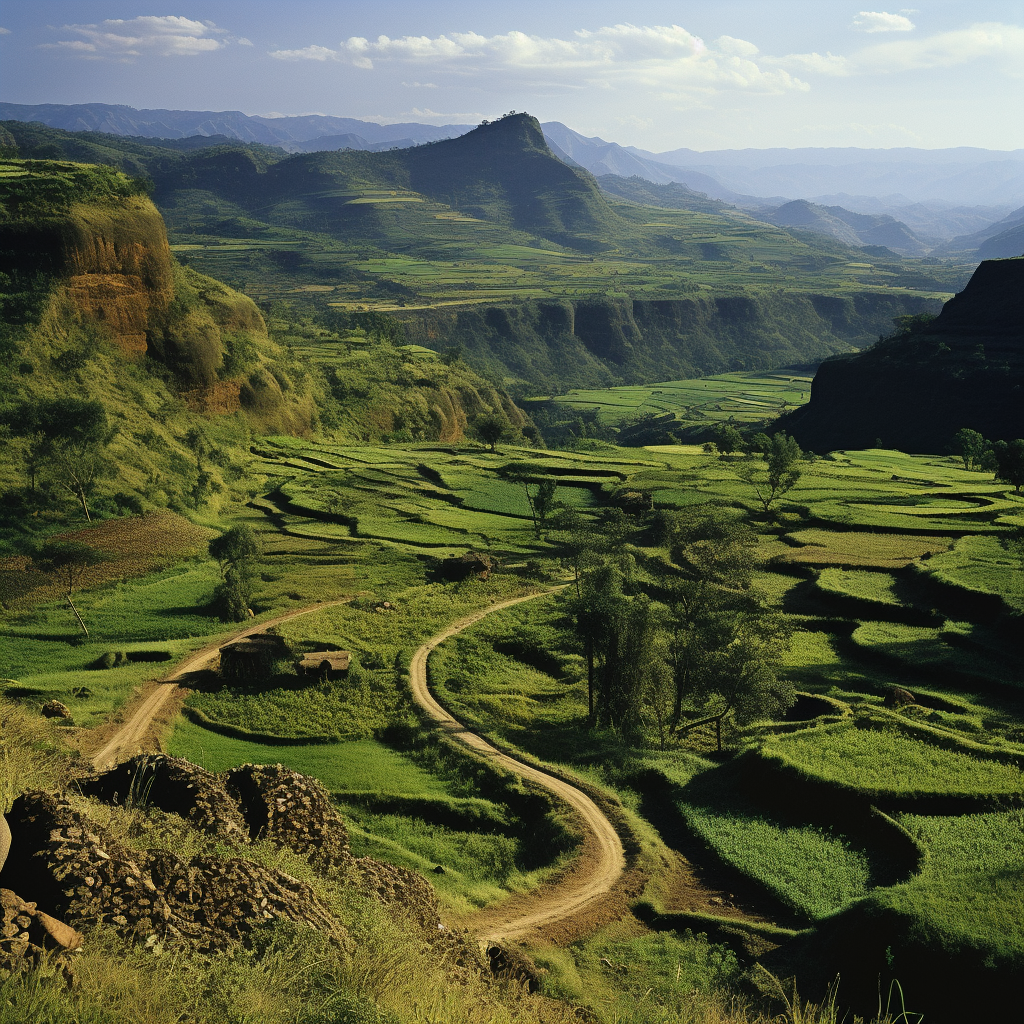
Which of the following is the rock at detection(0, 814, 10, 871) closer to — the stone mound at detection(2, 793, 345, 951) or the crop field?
the stone mound at detection(2, 793, 345, 951)

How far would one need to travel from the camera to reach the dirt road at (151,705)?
2730 centimetres

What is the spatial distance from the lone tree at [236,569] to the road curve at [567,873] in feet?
54.3

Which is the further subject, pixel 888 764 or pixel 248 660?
pixel 248 660

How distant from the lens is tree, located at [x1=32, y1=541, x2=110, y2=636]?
44.4 meters

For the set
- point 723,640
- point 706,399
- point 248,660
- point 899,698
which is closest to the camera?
point 899,698

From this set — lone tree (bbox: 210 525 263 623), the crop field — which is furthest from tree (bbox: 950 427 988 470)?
lone tree (bbox: 210 525 263 623)

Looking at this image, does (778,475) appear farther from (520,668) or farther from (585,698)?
(585,698)

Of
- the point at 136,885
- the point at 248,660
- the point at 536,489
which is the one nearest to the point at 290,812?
the point at 136,885

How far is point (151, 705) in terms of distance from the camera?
32031 millimetres

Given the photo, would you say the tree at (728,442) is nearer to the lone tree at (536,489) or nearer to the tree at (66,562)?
the lone tree at (536,489)

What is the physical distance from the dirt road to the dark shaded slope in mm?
92349

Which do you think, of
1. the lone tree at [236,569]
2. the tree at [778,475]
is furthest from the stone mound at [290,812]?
the tree at [778,475]

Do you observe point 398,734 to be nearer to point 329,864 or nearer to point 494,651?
point 494,651

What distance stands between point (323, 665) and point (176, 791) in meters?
19.4
